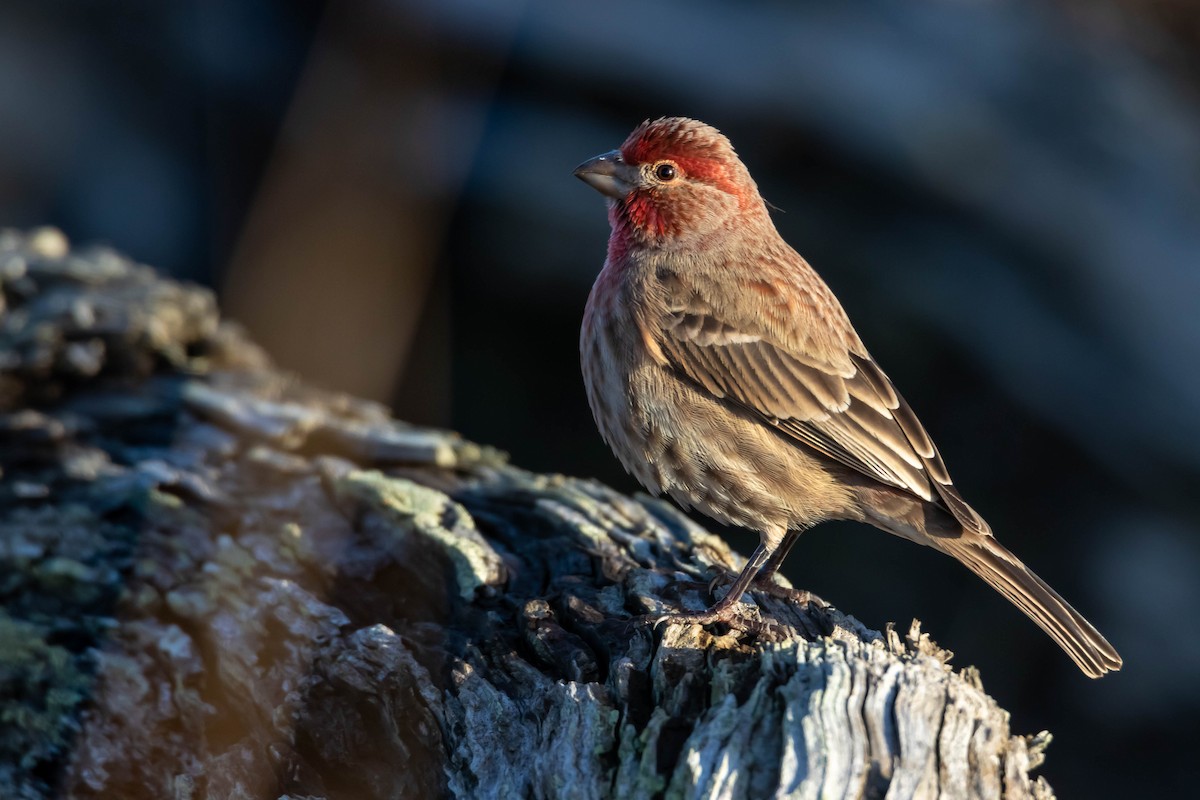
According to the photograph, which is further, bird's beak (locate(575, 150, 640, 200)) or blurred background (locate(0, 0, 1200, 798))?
blurred background (locate(0, 0, 1200, 798))

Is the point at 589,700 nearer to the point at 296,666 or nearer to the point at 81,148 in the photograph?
the point at 296,666

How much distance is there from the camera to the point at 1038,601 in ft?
12.6

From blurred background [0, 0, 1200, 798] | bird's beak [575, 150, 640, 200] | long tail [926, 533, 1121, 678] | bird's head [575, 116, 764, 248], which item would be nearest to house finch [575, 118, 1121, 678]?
long tail [926, 533, 1121, 678]

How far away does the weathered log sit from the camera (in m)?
2.63

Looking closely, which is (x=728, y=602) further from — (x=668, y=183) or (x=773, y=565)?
(x=668, y=183)

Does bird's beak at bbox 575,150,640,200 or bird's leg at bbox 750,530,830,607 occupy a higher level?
bird's beak at bbox 575,150,640,200

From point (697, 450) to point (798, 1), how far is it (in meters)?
3.37

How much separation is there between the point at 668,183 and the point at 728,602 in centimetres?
189

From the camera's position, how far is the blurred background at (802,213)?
19.4 ft

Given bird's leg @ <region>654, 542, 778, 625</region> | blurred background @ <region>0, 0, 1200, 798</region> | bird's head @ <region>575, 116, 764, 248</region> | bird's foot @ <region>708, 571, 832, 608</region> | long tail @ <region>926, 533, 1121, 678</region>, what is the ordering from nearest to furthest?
bird's leg @ <region>654, 542, 778, 625</region> → bird's foot @ <region>708, 571, 832, 608</region> → long tail @ <region>926, 533, 1121, 678</region> → bird's head @ <region>575, 116, 764, 248</region> → blurred background @ <region>0, 0, 1200, 798</region>

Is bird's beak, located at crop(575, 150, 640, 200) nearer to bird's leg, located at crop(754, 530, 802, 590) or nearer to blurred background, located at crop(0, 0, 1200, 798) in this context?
bird's leg, located at crop(754, 530, 802, 590)

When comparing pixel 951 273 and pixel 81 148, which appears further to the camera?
pixel 81 148

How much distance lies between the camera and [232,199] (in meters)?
7.43

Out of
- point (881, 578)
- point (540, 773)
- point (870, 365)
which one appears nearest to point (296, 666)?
point (540, 773)
